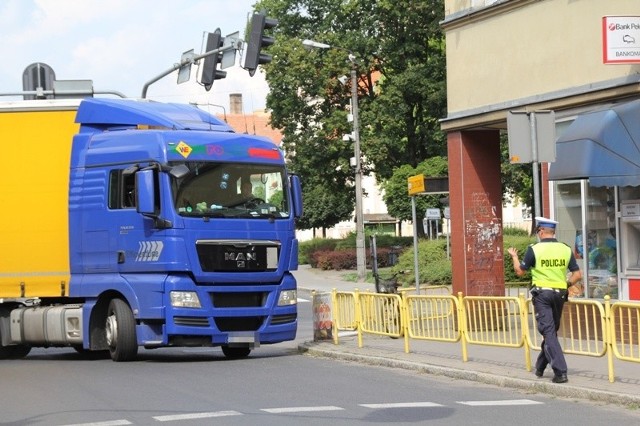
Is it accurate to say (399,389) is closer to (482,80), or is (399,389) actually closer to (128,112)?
(128,112)

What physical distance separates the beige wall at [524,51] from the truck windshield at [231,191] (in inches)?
163

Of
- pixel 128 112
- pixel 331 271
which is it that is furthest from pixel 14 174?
pixel 331 271

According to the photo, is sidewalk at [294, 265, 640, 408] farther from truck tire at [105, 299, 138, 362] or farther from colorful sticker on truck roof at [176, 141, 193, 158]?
colorful sticker on truck roof at [176, 141, 193, 158]

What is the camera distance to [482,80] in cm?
2027

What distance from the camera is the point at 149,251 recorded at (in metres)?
17.0

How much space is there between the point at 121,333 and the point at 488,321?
5.29 m

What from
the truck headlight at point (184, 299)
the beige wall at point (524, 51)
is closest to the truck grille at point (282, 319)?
the truck headlight at point (184, 299)

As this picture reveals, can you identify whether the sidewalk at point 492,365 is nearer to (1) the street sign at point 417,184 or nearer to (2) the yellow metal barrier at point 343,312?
(2) the yellow metal barrier at point 343,312

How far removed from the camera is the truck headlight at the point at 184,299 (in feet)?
55.2

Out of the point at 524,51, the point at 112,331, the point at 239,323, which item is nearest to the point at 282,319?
the point at 239,323

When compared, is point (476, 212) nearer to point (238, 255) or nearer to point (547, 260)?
point (238, 255)

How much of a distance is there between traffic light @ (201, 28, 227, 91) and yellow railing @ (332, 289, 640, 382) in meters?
8.02

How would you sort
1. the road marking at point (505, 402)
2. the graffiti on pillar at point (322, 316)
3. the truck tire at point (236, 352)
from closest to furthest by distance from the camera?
the road marking at point (505, 402), the truck tire at point (236, 352), the graffiti on pillar at point (322, 316)

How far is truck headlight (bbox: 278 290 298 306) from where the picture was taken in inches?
704
